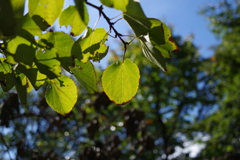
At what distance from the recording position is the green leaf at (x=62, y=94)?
1.88 feet

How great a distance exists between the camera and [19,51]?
1.36 ft

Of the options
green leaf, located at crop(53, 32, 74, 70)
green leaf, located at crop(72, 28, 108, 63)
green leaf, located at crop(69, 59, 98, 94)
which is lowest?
green leaf, located at crop(69, 59, 98, 94)

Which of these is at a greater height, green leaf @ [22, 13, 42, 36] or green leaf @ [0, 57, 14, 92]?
green leaf @ [22, 13, 42, 36]

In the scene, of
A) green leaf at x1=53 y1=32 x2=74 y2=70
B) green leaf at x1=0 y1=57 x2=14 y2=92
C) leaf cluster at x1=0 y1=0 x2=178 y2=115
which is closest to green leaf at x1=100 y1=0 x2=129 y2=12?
leaf cluster at x1=0 y1=0 x2=178 y2=115

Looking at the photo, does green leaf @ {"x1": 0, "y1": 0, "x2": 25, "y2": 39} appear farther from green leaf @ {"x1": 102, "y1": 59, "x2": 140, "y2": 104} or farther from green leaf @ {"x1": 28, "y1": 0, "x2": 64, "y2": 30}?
green leaf @ {"x1": 102, "y1": 59, "x2": 140, "y2": 104}

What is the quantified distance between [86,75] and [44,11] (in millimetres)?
173

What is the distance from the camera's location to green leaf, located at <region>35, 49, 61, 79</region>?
46 centimetres

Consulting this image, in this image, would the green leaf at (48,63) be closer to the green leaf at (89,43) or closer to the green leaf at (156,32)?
the green leaf at (89,43)

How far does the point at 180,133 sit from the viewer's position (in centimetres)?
661

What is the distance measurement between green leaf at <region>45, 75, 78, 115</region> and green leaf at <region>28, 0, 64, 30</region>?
0.53 feet

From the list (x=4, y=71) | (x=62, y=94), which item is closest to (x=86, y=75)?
(x=62, y=94)

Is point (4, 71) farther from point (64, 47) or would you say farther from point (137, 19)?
point (137, 19)

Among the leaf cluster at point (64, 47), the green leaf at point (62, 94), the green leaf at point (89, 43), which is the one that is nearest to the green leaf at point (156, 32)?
the leaf cluster at point (64, 47)

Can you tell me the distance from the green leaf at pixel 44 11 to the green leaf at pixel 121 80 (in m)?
0.18
